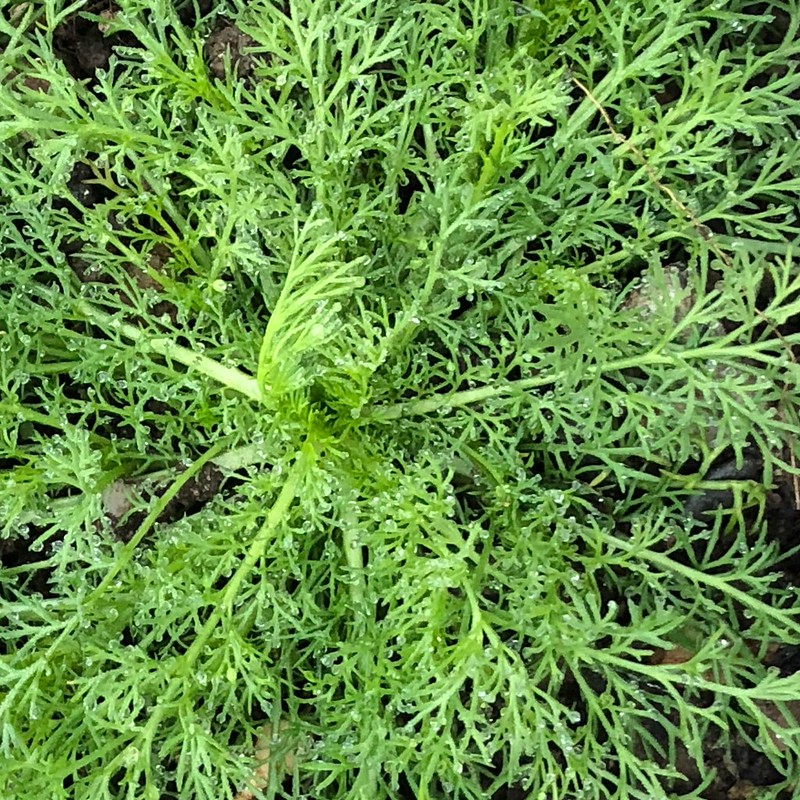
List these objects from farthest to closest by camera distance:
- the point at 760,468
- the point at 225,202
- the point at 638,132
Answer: the point at 760,468
the point at 638,132
the point at 225,202

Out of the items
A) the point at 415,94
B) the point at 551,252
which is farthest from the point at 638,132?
the point at 415,94

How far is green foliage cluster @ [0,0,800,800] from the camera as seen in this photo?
58.1 inches

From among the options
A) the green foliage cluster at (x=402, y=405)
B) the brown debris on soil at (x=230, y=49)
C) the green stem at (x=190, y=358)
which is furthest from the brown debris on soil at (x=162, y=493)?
the brown debris on soil at (x=230, y=49)

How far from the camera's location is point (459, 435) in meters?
1.73

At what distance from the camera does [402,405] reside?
166 centimetres

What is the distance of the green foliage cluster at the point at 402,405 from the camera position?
148cm

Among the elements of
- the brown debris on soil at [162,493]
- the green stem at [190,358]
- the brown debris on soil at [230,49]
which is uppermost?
the brown debris on soil at [230,49]

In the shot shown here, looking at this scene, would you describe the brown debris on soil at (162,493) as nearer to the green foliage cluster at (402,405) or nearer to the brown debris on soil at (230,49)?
the green foliage cluster at (402,405)

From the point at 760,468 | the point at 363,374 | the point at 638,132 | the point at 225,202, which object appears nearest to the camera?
the point at 363,374

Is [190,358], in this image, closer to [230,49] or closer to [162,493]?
[162,493]

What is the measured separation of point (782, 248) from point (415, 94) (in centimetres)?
70

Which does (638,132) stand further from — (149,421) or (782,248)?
(149,421)

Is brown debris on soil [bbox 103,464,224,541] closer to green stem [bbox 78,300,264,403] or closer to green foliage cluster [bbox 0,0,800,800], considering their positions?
green foliage cluster [bbox 0,0,800,800]

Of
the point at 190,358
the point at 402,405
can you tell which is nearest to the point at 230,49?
the point at 190,358
